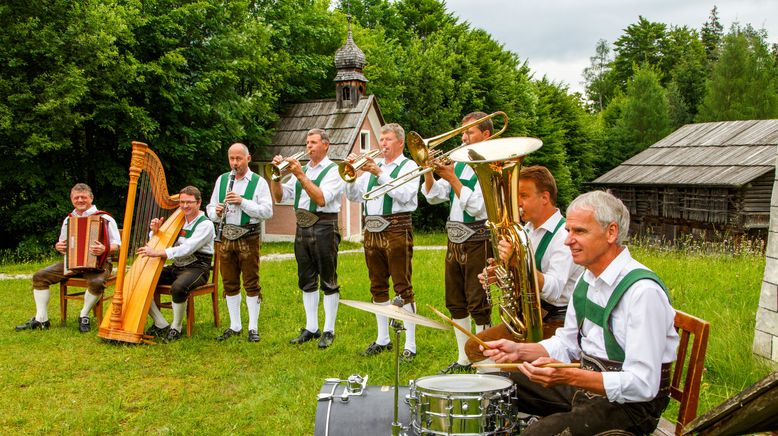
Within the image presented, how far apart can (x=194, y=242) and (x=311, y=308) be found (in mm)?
1508

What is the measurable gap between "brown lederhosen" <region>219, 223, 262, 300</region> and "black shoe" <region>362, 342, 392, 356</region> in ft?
4.98

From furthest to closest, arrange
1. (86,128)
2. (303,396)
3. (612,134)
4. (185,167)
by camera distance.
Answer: (612,134) → (185,167) → (86,128) → (303,396)

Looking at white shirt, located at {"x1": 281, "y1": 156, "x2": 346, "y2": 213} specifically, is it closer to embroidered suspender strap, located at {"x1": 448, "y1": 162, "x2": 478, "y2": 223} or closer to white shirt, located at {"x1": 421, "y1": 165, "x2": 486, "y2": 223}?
white shirt, located at {"x1": 421, "y1": 165, "x2": 486, "y2": 223}

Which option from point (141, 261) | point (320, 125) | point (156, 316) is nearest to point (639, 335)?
point (141, 261)

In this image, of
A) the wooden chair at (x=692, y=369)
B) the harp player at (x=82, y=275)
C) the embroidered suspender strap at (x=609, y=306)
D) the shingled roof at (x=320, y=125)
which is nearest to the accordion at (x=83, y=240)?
the harp player at (x=82, y=275)

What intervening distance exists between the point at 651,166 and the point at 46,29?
24.7 m

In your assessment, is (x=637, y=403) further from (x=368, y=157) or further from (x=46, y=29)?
(x=46, y=29)

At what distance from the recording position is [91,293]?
8.00m

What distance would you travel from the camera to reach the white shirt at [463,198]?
Answer: 18.7ft

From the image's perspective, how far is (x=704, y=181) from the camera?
1024 inches

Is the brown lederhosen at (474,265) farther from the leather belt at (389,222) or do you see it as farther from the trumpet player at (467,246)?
the leather belt at (389,222)

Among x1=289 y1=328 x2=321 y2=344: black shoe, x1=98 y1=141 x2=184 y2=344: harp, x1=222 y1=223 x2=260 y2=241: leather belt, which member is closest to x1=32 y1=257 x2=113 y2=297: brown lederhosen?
x1=98 y1=141 x2=184 y2=344: harp

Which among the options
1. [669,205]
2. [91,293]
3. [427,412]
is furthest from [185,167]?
[669,205]

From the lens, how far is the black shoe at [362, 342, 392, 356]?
6787 millimetres
